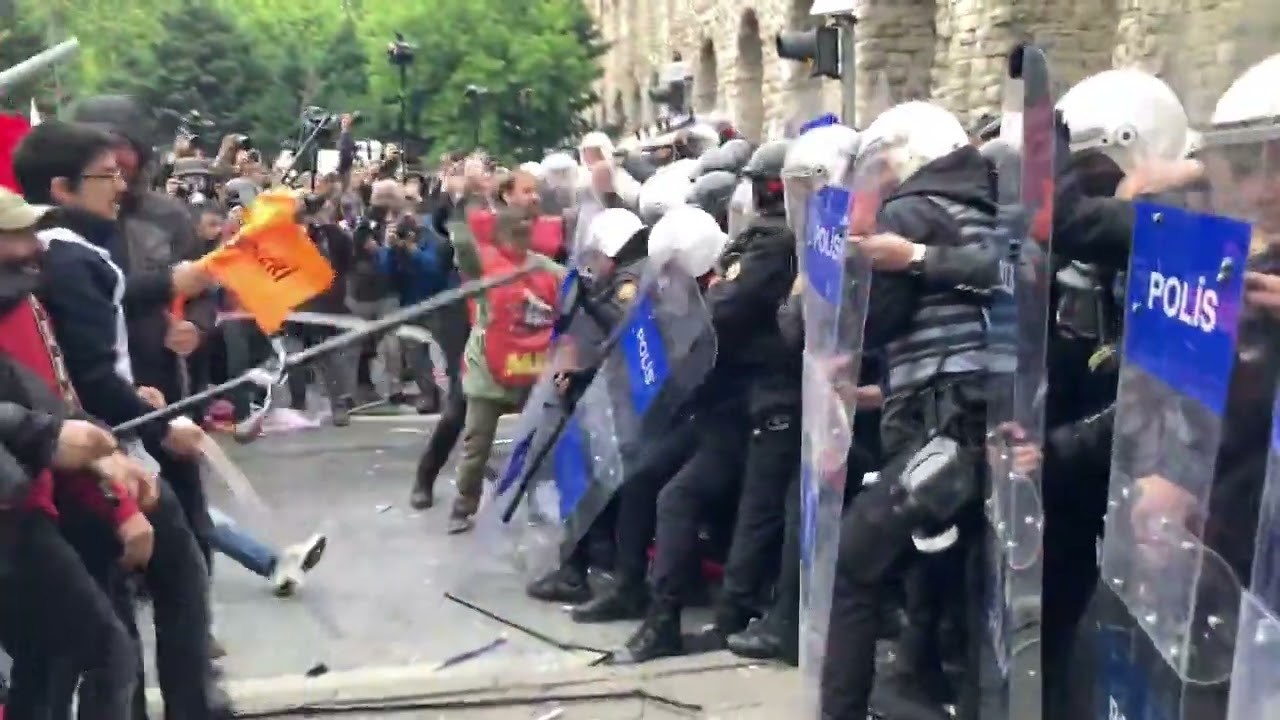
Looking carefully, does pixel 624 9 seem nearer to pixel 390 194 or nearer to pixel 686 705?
pixel 390 194

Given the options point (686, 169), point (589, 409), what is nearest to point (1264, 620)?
point (589, 409)

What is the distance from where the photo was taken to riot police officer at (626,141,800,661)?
5125 mm

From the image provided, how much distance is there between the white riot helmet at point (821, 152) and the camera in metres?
4.47

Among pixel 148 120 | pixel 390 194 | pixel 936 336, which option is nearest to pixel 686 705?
pixel 936 336

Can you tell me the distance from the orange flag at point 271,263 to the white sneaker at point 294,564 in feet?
7.14

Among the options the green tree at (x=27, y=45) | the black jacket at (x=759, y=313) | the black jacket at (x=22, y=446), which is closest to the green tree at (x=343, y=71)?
the green tree at (x=27, y=45)

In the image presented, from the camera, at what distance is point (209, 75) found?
115ft

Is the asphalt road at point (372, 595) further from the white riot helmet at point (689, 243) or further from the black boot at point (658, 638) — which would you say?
the white riot helmet at point (689, 243)

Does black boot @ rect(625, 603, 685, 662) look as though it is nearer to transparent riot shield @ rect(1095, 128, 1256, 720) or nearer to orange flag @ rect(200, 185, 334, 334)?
orange flag @ rect(200, 185, 334, 334)

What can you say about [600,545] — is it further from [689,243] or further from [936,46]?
[936,46]

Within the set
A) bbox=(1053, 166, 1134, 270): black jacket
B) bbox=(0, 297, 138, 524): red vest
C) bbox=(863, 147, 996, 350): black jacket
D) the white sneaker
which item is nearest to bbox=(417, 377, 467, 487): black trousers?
the white sneaker

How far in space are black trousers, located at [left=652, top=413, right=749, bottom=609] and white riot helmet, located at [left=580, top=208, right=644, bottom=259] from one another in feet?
3.26

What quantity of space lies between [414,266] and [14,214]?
7210mm

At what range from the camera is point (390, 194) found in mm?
11227
